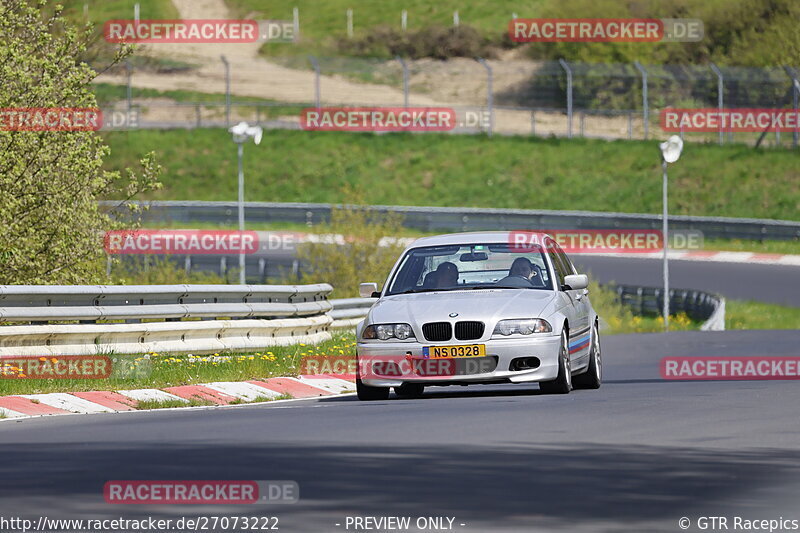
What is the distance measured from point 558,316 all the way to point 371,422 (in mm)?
3335

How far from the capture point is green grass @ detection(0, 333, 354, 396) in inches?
630

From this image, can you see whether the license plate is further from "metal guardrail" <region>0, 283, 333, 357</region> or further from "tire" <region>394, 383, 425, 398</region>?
"metal guardrail" <region>0, 283, 333, 357</region>

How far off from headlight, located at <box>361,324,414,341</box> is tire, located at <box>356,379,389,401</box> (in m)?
0.52

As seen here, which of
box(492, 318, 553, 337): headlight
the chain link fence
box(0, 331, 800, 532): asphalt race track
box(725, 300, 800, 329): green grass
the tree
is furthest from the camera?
the chain link fence

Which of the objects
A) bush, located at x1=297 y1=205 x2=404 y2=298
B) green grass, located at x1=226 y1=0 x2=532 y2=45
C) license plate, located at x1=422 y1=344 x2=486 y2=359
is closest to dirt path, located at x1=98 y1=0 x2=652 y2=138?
green grass, located at x1=226 y1=0 x2=532 y2=45

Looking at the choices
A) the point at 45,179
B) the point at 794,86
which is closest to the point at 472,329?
the point at 45,179

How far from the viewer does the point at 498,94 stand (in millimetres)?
70125

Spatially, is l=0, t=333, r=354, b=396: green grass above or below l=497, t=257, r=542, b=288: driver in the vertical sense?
below

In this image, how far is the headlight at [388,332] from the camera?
15289mm

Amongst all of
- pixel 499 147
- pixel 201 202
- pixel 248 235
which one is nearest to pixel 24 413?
pixel 248 235

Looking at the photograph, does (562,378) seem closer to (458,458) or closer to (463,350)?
(463,350)

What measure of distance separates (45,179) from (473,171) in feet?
108

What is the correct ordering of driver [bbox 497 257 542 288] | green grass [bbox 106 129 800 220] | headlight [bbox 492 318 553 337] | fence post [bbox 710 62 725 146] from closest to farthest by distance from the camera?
headlight [bbox 492 318 553 337] → driver [bbox 497 257 542 288] → fence post [bbox 710 62 725 146] → green grass [bbox 106 129 800 220]

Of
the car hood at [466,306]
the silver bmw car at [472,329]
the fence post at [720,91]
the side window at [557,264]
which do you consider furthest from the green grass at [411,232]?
the car hood at [466,306]
